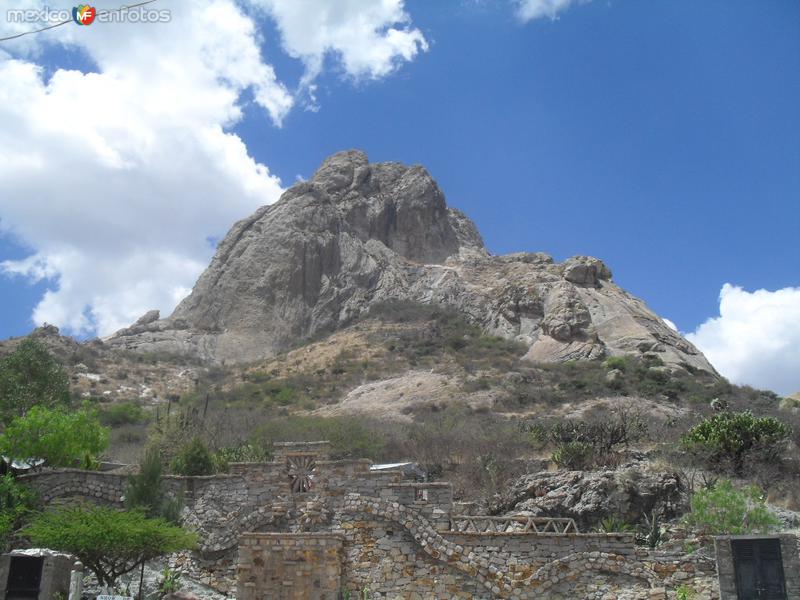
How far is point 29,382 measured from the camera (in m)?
29.3

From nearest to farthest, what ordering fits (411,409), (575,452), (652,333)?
(575,452), (411,409), (652,333)

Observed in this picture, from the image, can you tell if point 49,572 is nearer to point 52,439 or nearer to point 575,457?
point 52,439

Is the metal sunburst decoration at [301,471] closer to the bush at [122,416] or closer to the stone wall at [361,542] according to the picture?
the stone wall at [361,542]

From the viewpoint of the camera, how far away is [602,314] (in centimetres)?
6166

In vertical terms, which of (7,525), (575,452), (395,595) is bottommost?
(395,595)

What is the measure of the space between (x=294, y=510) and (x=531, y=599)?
5976 mm

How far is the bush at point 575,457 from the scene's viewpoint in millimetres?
23000

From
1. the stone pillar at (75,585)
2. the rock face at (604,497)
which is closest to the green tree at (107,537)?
the stone pillar at (75,585)

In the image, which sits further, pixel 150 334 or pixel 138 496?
pixel 150 334

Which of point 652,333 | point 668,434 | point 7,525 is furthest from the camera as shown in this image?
point 652,333

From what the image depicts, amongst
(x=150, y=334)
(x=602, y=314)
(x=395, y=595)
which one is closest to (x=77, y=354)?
(x=150, y=334)

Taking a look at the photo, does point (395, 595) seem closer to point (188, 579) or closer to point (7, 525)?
point (188, 579)

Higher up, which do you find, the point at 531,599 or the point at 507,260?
the point at 507,260

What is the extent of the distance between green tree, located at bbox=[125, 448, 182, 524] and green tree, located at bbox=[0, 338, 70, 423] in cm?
1040
